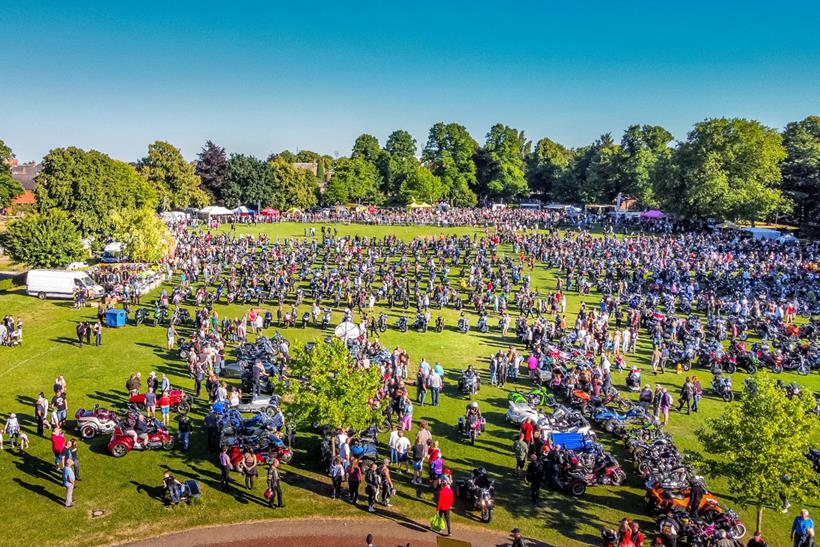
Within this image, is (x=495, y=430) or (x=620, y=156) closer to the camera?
(x=495, y=430)

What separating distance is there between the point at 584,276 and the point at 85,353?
29481mm

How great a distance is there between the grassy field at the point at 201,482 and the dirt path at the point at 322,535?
0.97 ft

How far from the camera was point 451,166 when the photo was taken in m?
101

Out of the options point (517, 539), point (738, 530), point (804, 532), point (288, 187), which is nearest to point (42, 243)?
point (517, 539)

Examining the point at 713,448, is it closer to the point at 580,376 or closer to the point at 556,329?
the point at 580,376

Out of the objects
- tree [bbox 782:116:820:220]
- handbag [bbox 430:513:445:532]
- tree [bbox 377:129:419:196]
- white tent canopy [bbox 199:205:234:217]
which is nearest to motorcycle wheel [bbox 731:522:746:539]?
handbag [bbox 430:513:445:532]

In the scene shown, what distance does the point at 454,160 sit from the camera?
10612cm

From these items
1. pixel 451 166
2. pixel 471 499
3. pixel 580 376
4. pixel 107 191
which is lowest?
pixel 471 499

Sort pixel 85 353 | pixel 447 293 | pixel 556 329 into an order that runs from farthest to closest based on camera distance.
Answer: pixel 447 293
pixel 556 329
pixel 85 353

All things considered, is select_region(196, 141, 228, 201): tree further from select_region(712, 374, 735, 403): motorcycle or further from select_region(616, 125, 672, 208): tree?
select_region(712, 374, 735, 403): motorcycle

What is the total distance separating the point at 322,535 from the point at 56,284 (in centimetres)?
2734

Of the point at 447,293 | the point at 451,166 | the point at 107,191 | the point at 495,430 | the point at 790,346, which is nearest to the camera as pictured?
the point at 495,430

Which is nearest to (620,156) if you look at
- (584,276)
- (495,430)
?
(584,276)

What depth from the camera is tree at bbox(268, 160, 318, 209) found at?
84.2 m
